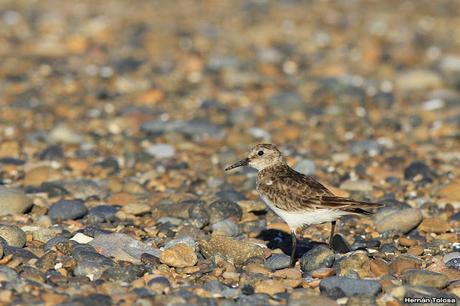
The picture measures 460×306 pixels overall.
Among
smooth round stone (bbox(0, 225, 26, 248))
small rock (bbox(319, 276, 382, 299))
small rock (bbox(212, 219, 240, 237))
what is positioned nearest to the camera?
small rock (bbox(319, 276, 382, 299))

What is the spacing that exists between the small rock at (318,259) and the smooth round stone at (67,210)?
114 inches

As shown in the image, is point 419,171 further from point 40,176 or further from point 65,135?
point 65,135

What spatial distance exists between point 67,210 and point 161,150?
9.47 feet

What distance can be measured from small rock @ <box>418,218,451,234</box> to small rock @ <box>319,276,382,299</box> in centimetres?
217

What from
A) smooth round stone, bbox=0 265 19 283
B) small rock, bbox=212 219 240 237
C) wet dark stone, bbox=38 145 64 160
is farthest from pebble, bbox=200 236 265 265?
wet dark stone, bbox=38 145 64 160

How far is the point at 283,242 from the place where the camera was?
9398 mm

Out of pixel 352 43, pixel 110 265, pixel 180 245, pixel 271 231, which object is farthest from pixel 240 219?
pixel 352 43

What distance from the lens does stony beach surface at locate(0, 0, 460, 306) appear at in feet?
25.9

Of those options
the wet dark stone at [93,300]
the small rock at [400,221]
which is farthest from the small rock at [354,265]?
the wet dark stone at [93,300]

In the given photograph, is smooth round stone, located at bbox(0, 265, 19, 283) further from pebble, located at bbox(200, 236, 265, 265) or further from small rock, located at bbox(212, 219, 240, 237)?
small rock, located at bbox(212, 219, 240, 237)

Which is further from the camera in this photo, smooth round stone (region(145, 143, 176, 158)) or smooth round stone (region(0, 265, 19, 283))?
smooth round stone (region(145, 143, 176, 158))

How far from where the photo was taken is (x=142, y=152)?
12.5m

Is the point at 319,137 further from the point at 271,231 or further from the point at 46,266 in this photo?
the point at 46,266

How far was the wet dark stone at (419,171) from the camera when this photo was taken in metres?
11.4
